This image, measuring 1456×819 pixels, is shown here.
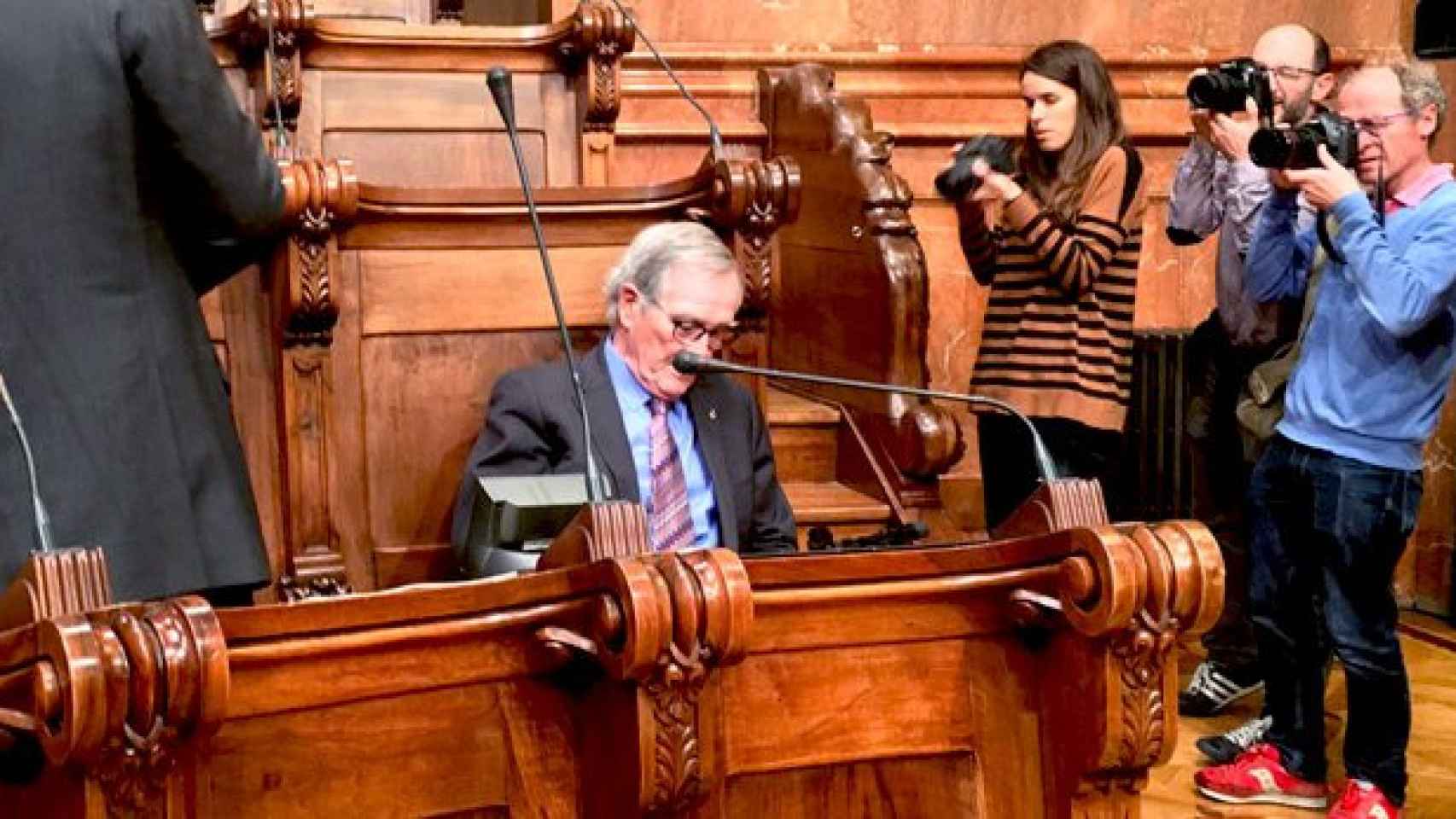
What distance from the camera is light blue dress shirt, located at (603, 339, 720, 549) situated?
226 centimetres

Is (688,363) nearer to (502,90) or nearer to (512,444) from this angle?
(502,90)

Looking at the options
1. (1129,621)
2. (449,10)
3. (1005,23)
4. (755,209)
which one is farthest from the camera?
(449,10)

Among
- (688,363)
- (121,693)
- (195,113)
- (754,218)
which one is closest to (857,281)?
(754,218)

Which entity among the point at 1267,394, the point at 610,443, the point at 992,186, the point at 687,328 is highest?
the point at 992,186

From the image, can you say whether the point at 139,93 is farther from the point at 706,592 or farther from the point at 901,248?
the point at 901,248

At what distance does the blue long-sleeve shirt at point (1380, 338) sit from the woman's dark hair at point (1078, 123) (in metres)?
0.39

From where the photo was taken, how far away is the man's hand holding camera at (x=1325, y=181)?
2520mm

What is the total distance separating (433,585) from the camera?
129cm

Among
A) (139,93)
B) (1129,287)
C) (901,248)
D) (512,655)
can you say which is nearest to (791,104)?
(901,248)

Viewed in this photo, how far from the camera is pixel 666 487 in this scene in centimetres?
225

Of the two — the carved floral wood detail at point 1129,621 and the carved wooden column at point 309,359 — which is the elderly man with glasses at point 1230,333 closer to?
the carved wooden column at point 309,359

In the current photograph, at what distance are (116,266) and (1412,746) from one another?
2173 millimetres

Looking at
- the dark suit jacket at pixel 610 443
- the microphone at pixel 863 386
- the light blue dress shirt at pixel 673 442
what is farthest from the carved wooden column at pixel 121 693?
the light blue dress shirt at pixel 673 442

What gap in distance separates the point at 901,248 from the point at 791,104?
59 cm
